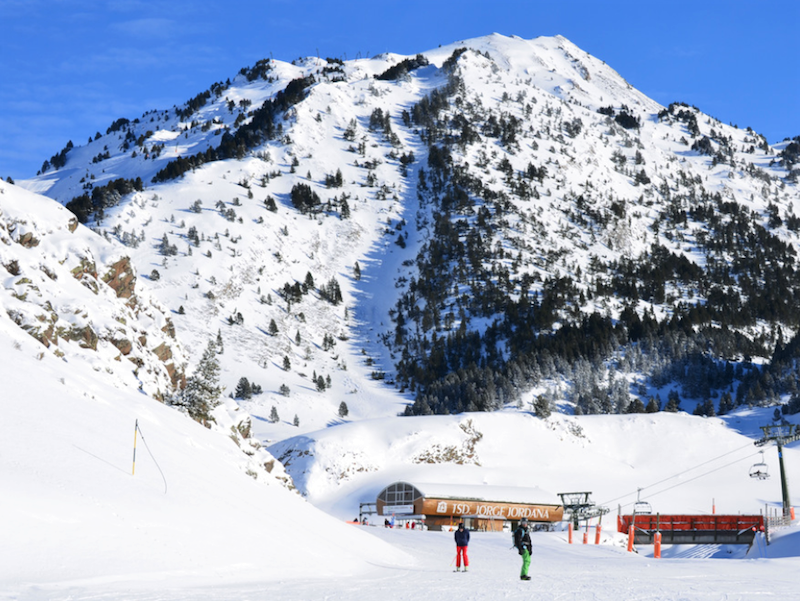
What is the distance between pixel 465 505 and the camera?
56500 mm

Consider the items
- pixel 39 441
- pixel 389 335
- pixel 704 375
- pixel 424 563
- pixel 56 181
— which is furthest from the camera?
pixel 56 181

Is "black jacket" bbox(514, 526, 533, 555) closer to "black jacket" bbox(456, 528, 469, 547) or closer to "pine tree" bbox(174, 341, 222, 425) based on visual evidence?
"black jacket" bbox(456, 528, 469, 547)

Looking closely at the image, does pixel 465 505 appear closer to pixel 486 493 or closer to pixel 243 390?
pixel 486 493

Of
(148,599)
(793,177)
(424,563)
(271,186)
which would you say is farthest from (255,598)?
(793,177)

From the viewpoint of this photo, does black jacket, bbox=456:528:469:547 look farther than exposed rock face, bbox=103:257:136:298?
No

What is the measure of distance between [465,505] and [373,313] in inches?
2621

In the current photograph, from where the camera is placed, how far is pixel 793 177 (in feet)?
634

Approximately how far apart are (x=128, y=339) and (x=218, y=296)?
7457cm

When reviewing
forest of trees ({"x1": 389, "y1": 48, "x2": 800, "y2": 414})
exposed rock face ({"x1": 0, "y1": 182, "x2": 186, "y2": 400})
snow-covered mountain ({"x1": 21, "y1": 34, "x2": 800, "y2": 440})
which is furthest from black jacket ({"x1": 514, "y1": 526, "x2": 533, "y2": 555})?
forest of trees ({"x1": 389, "y1": 48, "x2": 800, "y2": 414})

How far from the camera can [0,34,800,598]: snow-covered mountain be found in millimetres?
18703

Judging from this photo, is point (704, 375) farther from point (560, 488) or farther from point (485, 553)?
point (485, 553)

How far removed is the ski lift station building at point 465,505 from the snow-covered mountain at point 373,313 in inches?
171

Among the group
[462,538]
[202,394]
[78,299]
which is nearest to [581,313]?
[202,394]

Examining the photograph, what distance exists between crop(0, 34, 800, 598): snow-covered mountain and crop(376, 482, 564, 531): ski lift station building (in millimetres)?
4337
